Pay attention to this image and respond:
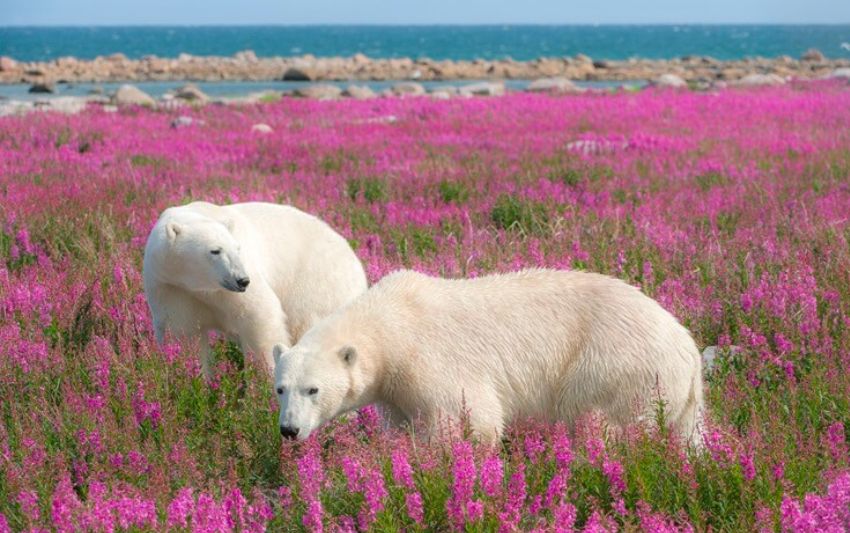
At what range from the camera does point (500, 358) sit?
4328 mm

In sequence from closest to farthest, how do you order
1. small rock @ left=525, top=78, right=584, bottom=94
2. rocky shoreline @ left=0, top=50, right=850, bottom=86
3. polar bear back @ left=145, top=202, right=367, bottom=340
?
polar bear back @ left=145, top=202, right=367, bottom=340 → small rock @ left=525, top=78, right=584, bottom=94 → rocky shoreline @ left=0, top=50, right=850, bottom=86

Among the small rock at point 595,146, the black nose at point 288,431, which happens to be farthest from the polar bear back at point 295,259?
the small rock at point 595,146

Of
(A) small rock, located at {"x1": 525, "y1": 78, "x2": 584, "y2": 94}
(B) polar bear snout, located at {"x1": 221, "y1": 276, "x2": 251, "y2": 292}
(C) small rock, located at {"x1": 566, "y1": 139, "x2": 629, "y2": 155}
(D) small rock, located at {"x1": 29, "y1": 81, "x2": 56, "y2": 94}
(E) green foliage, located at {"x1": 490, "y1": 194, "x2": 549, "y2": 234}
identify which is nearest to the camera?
(B) polar bear snout, located at {"x1": 221, "y1": 276, "x2": 251, "y2": 292}

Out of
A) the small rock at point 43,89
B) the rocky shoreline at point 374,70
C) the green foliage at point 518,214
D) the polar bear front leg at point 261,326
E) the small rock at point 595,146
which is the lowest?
the rocky shoreline at point 374,70

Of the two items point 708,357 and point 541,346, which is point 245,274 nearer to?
point 541,346

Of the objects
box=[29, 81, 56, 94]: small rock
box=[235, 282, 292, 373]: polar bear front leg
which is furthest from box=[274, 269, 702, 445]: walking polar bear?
box=[29, 81, 56, 94]: small rock

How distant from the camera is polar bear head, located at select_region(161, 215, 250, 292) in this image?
16.0 feet

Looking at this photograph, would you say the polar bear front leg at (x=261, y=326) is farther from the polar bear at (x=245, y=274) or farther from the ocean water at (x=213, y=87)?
the ocean water at (x=213, y=87)

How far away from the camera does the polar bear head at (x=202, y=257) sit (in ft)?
16.0

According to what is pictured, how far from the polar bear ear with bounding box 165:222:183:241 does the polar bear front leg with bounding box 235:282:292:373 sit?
18.1 inches

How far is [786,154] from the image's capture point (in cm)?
1319

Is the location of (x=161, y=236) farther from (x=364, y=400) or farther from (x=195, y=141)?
(x=195, y=141)

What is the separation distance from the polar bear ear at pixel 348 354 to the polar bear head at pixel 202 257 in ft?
3.28

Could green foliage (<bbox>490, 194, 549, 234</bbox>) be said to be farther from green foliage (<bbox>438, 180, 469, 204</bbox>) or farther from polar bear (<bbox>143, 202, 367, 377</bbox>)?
polar bear (<bbox>143, 202, 367, 377</bbox>)
